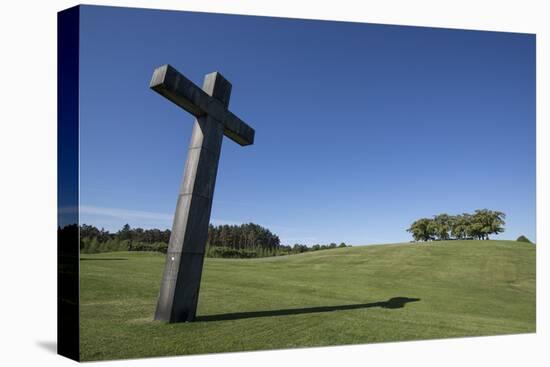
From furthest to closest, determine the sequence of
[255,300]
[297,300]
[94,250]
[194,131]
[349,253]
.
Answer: [349,253]
[94,250]
[297,300]
[255,300]
[194,131]

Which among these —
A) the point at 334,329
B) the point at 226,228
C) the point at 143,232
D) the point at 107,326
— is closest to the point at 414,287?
the point at 334,329

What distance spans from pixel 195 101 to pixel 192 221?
265 cm

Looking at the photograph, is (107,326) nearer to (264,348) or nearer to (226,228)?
(264,348)

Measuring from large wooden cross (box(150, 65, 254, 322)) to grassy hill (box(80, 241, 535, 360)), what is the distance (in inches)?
22.0

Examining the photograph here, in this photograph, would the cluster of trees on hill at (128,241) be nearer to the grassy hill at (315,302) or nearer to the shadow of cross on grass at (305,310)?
the grassy hill at (315,302)

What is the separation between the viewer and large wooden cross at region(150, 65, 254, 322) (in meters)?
10.3

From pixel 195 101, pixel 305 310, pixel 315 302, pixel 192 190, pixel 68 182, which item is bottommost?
pixel 305 310

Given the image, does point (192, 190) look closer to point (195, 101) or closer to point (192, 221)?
point (192, 221)

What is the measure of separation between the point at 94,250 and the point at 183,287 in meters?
16.8

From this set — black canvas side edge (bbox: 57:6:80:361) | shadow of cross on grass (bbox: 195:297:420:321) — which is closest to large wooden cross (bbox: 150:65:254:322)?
shadow of cross on grass (bbox: 195:297:420:321)

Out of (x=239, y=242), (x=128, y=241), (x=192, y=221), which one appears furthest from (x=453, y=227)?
(x=192, y=221)

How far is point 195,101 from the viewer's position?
35.7 ft

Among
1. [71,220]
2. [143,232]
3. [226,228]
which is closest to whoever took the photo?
[71,220]

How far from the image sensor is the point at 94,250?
25.5m
